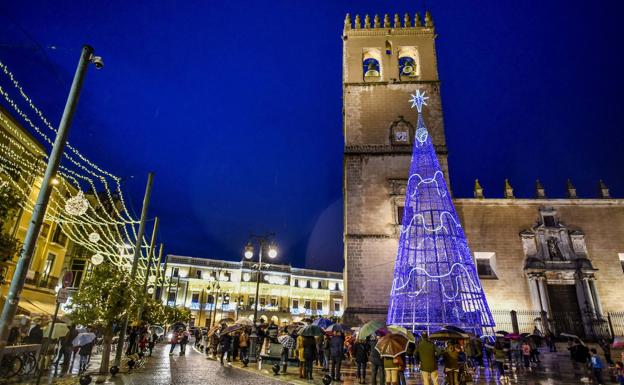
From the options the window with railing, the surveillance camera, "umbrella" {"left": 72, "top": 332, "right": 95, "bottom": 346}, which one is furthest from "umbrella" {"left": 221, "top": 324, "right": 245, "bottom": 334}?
the window with railing

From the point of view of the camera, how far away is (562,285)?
79.3 feet

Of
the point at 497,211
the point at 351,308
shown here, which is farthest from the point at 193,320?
the point at 497,211

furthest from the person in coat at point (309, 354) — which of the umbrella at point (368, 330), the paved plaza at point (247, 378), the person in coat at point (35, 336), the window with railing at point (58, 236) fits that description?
the window with railing at point (58, 236)

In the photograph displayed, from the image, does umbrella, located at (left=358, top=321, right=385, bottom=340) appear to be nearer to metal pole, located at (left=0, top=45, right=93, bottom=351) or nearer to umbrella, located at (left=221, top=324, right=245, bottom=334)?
umbrella, located at (left=221, top=324, right=245, bottom=334)

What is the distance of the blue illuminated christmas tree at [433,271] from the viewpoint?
685 inches

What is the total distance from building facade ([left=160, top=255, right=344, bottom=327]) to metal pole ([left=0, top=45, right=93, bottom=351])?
2267 inches

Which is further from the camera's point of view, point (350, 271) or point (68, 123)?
point (350, 271)

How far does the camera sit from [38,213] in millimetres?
7004

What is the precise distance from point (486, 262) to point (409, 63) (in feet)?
50.5

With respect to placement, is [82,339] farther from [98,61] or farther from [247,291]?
[247,291]

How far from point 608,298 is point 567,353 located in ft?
20.0

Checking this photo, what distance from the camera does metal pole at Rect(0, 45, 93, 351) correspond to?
6.38m

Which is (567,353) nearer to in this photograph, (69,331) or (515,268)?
(515,268)

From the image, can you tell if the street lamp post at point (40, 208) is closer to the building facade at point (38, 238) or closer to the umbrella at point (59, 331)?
the umbrella at point (59, 331)
